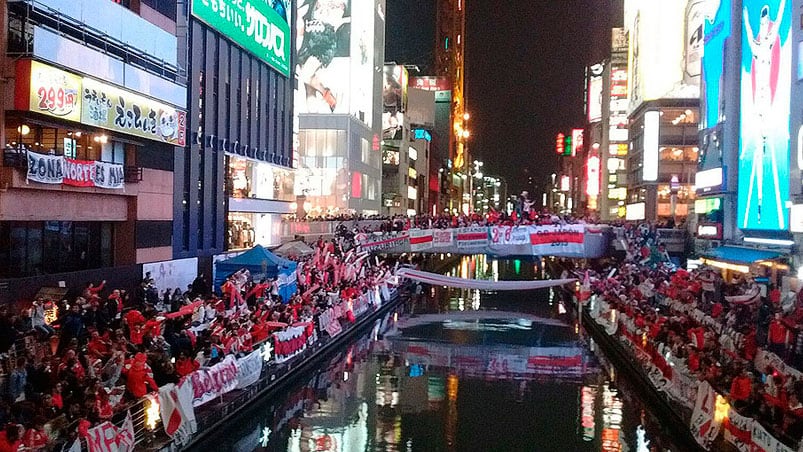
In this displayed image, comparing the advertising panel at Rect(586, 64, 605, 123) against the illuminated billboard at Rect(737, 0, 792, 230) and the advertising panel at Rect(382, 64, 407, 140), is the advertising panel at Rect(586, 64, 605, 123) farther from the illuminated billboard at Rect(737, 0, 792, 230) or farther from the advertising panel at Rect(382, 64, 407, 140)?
the illuminated billboard at Rect(737, 0, 792, 230)

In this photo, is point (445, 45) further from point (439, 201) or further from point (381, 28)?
point (381, 28)

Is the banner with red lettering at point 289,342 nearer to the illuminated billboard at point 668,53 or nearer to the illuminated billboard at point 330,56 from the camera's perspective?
the illuminated billboard at point 330,56

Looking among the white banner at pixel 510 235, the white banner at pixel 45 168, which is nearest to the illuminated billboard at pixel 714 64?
the white banner at pixel 510 235

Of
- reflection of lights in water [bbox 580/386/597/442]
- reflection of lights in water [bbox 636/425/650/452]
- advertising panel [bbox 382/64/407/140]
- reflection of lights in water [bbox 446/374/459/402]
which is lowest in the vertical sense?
reflection of lights in water [bbox 446/374/459/402]

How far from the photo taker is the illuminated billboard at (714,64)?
4819cm

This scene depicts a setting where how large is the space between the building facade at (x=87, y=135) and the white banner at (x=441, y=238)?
19.9 meters

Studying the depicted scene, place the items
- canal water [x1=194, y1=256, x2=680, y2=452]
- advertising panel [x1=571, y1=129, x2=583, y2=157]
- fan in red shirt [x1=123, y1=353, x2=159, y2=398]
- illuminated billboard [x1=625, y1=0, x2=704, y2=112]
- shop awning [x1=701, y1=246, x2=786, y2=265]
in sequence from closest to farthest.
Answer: fan in red shirt [x1=123, y1=353, x2=159, y2=398] < canal water [x1=194, y1=256, x2=680, y2=452] < shop awning [x1=701, y1=246, x2=786, y2=265] < illuminated billboard [x1=625, y1=0, x2=704, y2=112] < advertising panel [x1=571, y1=129, x2=583, y2=157]

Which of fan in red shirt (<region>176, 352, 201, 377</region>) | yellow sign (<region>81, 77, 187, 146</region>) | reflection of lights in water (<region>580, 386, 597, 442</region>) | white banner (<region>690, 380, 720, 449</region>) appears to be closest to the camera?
white banner (<region>690, 380, 720, 449</region>)

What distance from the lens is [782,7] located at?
3634 cm

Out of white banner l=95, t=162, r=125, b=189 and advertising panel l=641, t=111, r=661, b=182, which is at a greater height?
advertising panel l=641, t=111, r=661, b=182

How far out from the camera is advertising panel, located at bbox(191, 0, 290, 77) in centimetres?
3672

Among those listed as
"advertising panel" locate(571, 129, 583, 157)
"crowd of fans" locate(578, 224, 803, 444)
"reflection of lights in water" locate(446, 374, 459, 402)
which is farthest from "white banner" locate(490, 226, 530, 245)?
"advertising panel" locate(571, 129, 583, 157)

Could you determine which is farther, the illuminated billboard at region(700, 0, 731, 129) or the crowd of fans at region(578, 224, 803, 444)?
the illuminated billboard at region(700, 0, 731, 129)

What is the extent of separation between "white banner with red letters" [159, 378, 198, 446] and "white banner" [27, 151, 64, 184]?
8931mm
